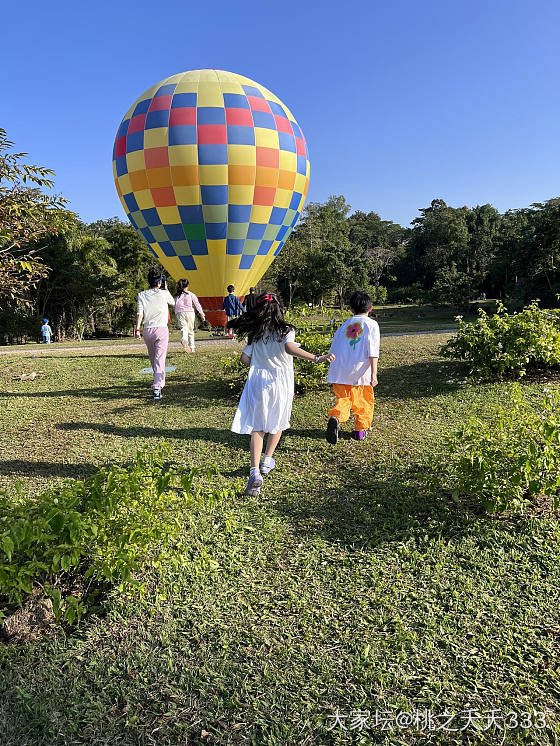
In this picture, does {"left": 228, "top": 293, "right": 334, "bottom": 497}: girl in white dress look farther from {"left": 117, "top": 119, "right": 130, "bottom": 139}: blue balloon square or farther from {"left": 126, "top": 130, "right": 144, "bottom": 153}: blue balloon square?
{"left": 117, "top": 119, "right": 130, "bottom": 139}: blue balloon square

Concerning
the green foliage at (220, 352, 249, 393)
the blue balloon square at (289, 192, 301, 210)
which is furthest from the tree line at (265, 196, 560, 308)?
the green foliage at (220, 352, 249, 393)

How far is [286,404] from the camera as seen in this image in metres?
4.41

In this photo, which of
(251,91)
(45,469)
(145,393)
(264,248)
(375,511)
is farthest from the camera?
(264,248)

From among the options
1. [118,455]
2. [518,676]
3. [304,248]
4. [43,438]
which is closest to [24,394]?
[43,438]

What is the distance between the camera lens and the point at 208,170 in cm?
1231

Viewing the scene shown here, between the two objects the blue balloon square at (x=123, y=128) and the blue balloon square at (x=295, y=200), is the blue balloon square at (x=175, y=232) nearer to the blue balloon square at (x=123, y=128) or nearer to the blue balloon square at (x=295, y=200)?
the blue balloon square at (x=123, y=128)

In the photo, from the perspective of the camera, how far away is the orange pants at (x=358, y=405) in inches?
208

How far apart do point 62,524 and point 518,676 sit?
2304mm

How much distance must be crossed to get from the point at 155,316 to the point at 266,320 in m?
3.19

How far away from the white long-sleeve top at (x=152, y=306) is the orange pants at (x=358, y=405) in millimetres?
3023

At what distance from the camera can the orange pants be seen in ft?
17.4

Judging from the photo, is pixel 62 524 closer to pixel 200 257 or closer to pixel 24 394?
pixel 24 394

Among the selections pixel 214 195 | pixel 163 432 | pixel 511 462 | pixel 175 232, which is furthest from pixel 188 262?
pixel 511 462

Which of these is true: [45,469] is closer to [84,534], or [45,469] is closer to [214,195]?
[84,534]
